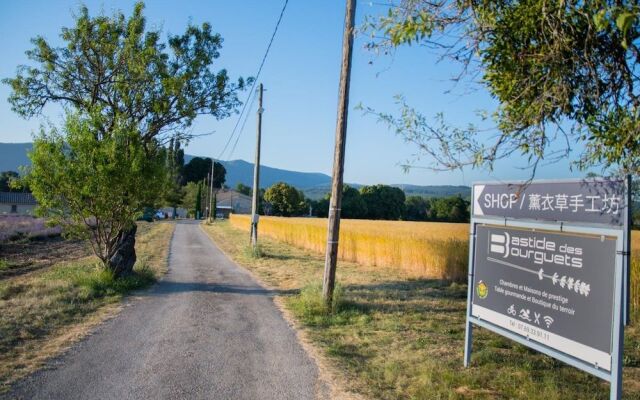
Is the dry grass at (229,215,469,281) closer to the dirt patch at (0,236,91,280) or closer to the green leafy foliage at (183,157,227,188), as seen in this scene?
the dirt patch at (0,236,91,280)

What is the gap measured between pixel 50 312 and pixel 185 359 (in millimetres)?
3745

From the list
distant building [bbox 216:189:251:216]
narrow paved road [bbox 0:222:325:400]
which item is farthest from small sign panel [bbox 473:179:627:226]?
distant building [bbox 216:189:251:216]

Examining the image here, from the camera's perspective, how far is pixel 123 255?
12438 mm

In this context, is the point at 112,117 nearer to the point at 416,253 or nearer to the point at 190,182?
the point at 416,253

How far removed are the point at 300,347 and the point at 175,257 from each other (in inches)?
559

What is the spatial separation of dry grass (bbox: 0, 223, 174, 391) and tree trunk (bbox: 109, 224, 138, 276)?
1.03ft

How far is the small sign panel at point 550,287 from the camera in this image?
438 centimetres

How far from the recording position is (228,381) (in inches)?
211

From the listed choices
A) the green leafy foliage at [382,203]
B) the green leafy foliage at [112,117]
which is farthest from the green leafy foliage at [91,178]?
the green leafy foliage at [382,203]

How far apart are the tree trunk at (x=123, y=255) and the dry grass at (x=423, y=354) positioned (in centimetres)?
412

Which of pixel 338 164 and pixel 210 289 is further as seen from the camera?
pixel 210 289

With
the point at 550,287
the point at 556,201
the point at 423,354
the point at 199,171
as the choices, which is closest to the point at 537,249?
the point at 550,287

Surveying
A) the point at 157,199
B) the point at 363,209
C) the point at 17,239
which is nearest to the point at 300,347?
the point at 157,199

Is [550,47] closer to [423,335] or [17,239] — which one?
[423,335]
